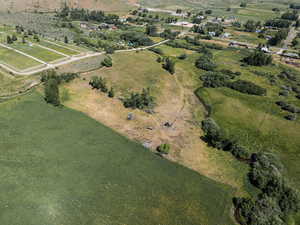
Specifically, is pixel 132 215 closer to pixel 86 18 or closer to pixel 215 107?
pixel 215 107

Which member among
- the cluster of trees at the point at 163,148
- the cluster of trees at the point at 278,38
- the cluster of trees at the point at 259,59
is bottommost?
the cluster of trees at the point at 163,148

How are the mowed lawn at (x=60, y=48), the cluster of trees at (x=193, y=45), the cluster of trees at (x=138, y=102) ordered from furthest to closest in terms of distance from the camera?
the cluster of trees at (x=193, y=45) < the mowed lawn at (x=60, y=48) < the cluster of trees at (x=138, y=102)

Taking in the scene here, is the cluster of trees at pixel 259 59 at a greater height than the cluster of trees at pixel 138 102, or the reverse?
the cluster of trees at pixel 259 59

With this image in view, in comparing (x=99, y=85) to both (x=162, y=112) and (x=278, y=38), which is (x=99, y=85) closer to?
(x=162, y=112)

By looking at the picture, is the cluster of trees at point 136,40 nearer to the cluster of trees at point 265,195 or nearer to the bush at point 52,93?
the bush at point 52,93

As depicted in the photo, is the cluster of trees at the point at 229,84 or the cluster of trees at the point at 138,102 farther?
the cluster of trees at the point at 229,84

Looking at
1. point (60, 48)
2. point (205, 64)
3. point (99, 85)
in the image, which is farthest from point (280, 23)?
point (99, 85)

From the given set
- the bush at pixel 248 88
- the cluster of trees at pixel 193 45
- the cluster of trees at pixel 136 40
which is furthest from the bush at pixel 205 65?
the cluster of trees at pixel 136 40
